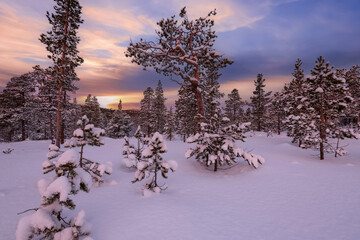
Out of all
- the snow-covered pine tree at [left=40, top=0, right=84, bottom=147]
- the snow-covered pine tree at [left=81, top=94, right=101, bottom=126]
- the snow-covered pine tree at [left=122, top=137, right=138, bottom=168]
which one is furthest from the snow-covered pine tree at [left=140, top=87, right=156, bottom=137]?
the snow-covered pine tree at [left=122, top=137, right=138, bottom=168]

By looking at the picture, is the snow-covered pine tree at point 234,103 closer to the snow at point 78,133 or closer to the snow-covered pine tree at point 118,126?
the snow-covered pine tree at point 118,126

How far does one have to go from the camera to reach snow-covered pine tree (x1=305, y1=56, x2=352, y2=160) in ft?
38.9

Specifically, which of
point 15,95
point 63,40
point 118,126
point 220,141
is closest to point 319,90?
point 220,141

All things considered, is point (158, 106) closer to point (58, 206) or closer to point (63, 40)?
point (63, 40)

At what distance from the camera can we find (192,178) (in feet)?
30.1

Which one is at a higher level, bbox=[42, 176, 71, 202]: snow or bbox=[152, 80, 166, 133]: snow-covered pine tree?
bbox=[152, 80, 166, 133]: snow-covered pine tree

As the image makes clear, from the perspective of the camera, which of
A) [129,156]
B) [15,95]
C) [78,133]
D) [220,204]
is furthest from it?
[15,95]

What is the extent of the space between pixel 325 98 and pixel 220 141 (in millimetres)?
8244

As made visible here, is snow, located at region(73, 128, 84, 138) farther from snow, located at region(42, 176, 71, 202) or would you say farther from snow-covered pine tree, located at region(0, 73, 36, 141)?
snow-covered pine tree, located at region(0, 73, 36, 141)

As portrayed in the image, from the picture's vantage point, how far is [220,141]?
10070mm

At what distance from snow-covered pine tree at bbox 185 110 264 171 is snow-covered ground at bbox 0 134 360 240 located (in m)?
0.82

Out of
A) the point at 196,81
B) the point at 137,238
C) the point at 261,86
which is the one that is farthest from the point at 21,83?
the point at 261,86

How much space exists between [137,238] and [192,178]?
→ 5.25 meters

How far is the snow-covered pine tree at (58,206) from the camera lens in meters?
3.36
